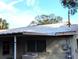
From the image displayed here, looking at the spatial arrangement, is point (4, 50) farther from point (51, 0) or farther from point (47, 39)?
point (51, 0)

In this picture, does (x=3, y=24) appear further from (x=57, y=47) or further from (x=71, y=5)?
(x=57, y=47)

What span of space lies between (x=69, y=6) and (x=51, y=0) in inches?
706

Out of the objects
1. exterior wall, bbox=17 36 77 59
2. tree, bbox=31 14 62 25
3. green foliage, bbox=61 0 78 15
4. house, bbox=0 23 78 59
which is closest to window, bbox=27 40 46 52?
house, bbox=0 23 78 59

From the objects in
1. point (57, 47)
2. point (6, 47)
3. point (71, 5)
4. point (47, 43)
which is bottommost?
point (6, 47)

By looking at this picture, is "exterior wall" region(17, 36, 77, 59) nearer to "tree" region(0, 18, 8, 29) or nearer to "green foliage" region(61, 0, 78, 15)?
"green foliage" region(61, 0, 78, 15)

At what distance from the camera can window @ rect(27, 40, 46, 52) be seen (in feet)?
63.4

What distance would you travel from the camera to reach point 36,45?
64.8 feet

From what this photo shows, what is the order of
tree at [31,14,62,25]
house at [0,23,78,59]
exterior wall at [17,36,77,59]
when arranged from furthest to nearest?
tree at [31,14,62,25] < exterior wall at [17,36,77,59] < house at [0,23,78,59]

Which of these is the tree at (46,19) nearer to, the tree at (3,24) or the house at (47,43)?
the tree at (3,24)

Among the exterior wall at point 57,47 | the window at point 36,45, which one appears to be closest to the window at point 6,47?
the window at point 36,45

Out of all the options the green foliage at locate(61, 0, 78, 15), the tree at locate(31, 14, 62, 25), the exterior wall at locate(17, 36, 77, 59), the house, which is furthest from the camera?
the tree at locate(31, 14, 62, 25)

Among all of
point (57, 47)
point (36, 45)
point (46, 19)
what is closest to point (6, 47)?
point (36, 45)

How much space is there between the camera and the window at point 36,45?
19.3m

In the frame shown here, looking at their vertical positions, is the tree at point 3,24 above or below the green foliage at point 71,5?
below
